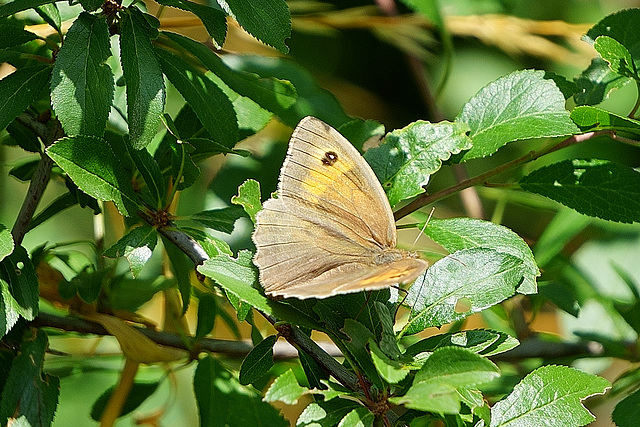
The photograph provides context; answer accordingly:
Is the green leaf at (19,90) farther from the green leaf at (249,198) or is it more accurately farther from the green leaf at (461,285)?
the green leaf at (461,285)

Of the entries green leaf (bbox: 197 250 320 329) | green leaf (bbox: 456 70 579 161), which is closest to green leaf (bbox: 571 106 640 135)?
green leaf (bbox: 456 70 579 161)

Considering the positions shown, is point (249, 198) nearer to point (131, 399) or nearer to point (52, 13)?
point (52, 13)

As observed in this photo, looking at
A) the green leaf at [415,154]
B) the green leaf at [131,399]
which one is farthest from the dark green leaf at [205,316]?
the green leaf at [415,154]

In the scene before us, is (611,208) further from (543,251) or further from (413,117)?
(413,117)

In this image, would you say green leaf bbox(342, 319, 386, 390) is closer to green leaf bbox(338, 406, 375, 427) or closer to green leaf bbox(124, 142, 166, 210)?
green leaf bbox(338, 406, 375, 427)

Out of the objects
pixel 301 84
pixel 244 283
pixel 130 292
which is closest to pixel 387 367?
pixel 244 283

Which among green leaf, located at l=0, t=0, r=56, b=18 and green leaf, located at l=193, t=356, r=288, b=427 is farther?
green leaf, located at l=193, t=356, r=288, b=427
